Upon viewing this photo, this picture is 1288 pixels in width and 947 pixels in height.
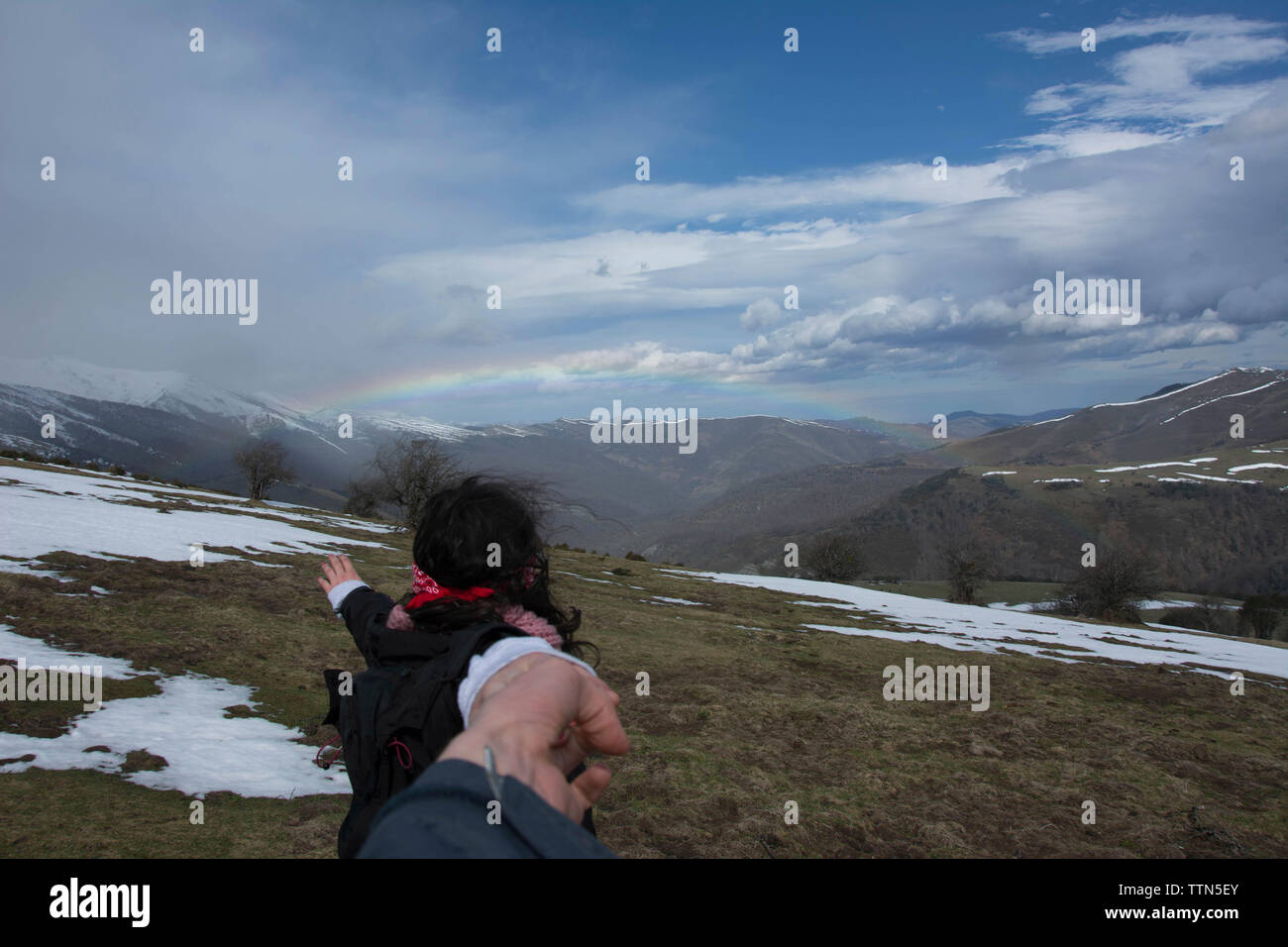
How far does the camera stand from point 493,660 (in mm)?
2092

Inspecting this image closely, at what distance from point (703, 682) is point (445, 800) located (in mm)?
14948

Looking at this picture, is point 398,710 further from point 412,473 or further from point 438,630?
point 412,473

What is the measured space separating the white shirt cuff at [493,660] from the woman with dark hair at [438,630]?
0.22 ft

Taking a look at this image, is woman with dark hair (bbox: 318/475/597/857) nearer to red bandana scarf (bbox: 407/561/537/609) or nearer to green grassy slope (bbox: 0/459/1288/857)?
red bandana scarf (bbox: 407/561/537/609)

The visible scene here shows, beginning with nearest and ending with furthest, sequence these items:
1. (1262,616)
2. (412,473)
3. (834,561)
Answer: (412,473)
(834,561)
(1262,616)

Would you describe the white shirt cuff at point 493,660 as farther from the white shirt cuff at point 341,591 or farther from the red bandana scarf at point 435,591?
the white shirt cuff at point 341,591

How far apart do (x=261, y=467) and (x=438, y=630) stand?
76608 mm

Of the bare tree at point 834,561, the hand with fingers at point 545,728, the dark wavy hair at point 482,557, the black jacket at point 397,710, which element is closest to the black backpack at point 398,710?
the black jacket at point 397,710

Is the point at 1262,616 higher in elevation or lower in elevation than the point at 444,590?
lower

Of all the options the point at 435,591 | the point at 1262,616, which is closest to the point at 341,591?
the point at 435,591

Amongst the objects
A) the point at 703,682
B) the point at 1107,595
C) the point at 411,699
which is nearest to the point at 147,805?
the point at 411,699

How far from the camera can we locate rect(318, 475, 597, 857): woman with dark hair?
242 centimetres

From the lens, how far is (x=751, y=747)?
37.4 feet
